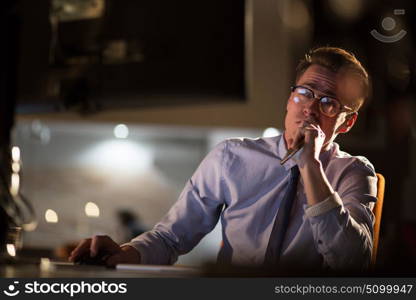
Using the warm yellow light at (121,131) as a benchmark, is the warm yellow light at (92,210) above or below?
below

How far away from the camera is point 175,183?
2680 millimetres

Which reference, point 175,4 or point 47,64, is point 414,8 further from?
point 47,64

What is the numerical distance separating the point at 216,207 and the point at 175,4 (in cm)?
63

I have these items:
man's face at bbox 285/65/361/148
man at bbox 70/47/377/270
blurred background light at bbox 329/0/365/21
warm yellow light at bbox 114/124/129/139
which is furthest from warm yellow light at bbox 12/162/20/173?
blurred background light at bbox 329/0/365/21

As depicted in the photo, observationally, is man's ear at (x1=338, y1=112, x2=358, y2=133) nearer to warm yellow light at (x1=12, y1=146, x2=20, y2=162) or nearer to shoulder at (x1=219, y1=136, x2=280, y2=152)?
shoulder at (x1=219, y1=136, x2=280, y2=152)

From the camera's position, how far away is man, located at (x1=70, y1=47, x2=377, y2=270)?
1200 mm

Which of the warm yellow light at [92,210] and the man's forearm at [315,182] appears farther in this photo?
the warm yellow light at [92,210]

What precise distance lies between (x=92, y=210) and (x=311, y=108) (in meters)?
1.66

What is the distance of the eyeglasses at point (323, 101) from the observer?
4.31 feet

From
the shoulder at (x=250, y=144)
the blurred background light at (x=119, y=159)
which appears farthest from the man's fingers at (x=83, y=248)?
the blurred background light at (x=119, y=159)

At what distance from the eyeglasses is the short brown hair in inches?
1.8

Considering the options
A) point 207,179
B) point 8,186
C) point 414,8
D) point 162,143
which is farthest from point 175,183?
point 414,8

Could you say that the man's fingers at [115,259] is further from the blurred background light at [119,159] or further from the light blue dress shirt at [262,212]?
the blurred background light at [119,159]

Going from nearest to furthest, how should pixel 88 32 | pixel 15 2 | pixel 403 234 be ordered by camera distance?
pixel 403 234, pixel 88 32, pixel 15 2
